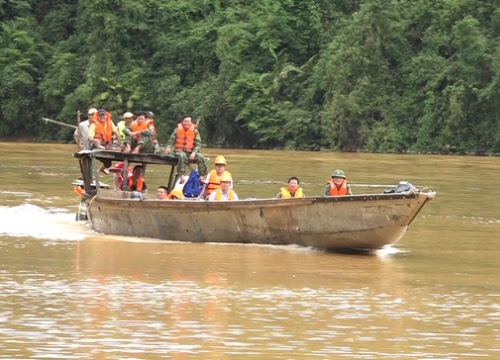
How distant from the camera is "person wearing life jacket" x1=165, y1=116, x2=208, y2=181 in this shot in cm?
2117

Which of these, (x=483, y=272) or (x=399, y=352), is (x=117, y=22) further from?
(x=399, y=352)

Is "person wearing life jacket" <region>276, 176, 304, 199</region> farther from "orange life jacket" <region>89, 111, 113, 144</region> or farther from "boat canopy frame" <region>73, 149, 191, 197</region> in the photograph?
"orange life jacket" <region>89, 111, 113, 144</region>

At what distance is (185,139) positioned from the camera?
21.3 meters

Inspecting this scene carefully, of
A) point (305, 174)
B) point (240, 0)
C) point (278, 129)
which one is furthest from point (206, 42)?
point (305, 174)

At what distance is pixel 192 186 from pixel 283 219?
7.99ft

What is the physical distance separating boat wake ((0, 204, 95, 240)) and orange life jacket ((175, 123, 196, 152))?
1861 mm

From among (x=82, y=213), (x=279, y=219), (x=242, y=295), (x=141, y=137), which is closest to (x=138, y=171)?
(x=141, y=137)

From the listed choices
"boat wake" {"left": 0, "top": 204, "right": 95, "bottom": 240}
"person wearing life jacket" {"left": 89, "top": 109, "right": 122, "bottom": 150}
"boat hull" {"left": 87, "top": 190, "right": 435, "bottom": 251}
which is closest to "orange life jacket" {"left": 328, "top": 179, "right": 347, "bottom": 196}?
"boat hull" {"left": 87, "top": 190, "right": 435, "bottom": 251}

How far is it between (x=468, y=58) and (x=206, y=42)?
11.0 m

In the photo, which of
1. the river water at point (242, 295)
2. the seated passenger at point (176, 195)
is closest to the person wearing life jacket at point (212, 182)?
the seated passenger at point (176, 195)

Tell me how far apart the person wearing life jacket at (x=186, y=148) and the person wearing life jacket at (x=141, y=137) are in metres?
0.33

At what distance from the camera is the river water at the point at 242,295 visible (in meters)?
11.9

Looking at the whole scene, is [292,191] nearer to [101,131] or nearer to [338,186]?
[338,186]

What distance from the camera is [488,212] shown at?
25.1 m
